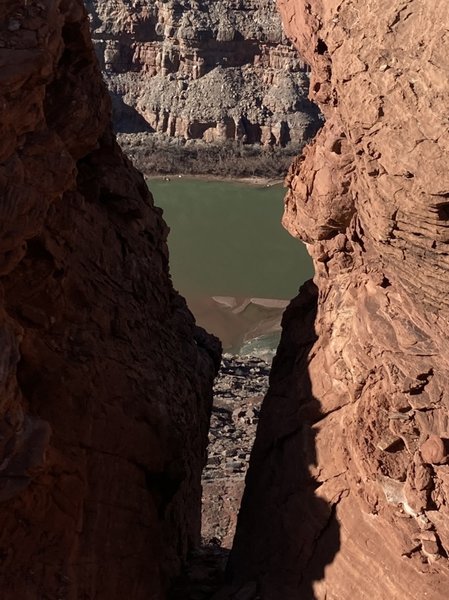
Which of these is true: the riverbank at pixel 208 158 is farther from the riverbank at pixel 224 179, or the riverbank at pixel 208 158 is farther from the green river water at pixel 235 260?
the green river water at pixel 235 260

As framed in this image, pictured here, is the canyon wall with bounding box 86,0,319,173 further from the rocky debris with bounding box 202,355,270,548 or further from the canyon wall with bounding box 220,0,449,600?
the canyon wall with bounding box 220,0,449,600

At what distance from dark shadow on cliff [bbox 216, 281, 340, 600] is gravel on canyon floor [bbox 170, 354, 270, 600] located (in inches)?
14.1

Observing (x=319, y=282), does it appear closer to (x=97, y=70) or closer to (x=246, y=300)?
(x=97, y=70)

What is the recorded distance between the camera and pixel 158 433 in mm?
4910

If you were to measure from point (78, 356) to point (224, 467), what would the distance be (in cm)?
599

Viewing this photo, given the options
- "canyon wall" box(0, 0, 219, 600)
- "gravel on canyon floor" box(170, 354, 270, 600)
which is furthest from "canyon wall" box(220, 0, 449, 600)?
"canyon wall" box(0, 0, 219, 600)

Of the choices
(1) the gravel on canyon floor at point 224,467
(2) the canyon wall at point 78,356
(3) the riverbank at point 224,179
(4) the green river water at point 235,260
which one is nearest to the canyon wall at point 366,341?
(1) the gravel on canyon floor at point 224,467

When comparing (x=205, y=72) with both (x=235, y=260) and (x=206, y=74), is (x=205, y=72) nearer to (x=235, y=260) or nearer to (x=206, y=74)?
(x=206, y=74)

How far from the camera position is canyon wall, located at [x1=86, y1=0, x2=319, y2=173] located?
3425cm

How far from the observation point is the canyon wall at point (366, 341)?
12.2ft

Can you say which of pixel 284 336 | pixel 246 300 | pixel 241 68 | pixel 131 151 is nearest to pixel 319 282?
pixel 284 336

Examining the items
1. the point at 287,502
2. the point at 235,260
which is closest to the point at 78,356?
the point at 287,502

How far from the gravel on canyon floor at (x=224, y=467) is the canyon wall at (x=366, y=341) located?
1.32ft

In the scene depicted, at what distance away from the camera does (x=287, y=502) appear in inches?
191
